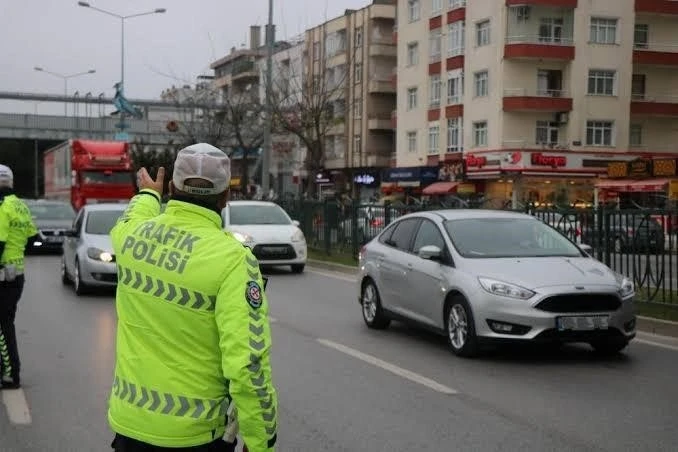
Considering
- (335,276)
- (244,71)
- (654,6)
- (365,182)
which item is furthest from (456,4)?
(335,276)

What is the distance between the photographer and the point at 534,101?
4950cm

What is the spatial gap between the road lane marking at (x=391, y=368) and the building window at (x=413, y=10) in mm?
50888

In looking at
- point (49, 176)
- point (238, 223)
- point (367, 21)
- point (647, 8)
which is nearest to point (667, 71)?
point (647, 8)

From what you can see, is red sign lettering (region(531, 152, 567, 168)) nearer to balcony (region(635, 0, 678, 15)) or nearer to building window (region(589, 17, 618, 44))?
building window (region(589, 17, 618, 44))

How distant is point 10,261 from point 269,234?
13.0 meters

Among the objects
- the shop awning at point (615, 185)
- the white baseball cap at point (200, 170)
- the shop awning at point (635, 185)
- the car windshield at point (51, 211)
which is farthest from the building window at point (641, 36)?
the white baseball cap at point (200, 170)

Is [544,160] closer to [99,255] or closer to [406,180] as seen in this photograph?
[406,180]

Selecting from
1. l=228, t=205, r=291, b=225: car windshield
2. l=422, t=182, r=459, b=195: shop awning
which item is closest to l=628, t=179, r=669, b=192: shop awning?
l=422, t=182, r=459, b=195: shop awning

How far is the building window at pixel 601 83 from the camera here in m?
50.8

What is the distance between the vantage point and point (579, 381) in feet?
28.2

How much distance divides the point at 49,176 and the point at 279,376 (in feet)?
135

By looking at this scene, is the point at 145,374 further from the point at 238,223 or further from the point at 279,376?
the point at 238,223

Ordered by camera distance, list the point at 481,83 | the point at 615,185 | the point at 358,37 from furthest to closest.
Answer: the point at 358,37 < the point at 481,83 < the point at 615,185

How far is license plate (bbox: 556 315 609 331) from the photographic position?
9141 mm
